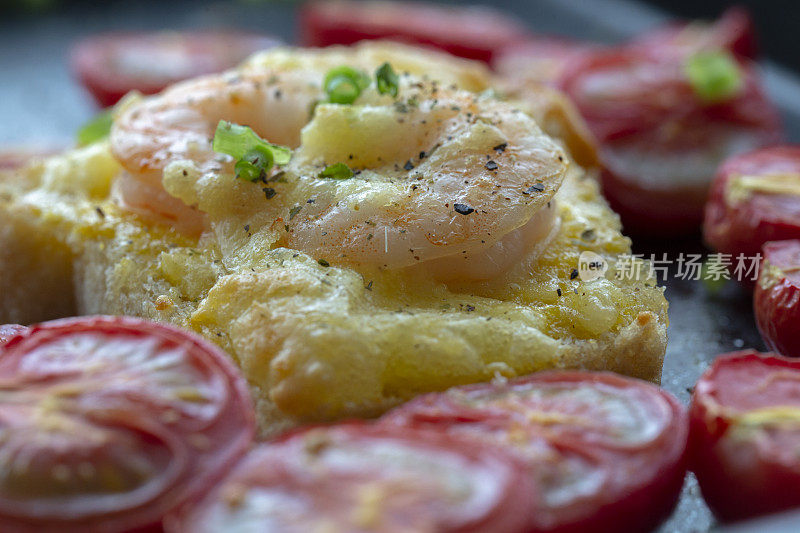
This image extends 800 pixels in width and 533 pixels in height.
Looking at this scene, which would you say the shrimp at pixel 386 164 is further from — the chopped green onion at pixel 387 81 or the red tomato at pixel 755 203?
the red tomato at pixel 755 203

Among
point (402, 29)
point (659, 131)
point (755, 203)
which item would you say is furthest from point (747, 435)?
point (402, 29)

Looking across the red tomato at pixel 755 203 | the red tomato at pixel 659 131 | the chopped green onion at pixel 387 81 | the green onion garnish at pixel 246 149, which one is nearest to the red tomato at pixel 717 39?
the red tomato at pixel 659 131

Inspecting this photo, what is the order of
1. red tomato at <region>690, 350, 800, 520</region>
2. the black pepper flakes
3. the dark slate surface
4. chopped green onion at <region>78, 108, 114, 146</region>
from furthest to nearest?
1. chopped green onion at <region>78, 108, 114, 146</region>
2. the dark slate surface
3. the black pepper flakes
4. red tomato at <region>690, 350, 800, 520</region>

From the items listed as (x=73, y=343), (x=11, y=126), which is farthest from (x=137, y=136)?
(x=11, y=126)

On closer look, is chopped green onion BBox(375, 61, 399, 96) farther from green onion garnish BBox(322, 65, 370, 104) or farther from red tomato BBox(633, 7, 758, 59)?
red tomato BBox(633, 7, 758, 59)

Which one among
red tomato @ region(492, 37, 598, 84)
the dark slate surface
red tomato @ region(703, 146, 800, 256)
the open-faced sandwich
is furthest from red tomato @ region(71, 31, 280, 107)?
red tomato @ region(703, 146, 800, 256)

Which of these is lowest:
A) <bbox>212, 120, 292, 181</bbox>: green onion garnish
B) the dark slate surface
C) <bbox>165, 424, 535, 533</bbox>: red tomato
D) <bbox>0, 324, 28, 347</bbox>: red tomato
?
the dark slate surface
